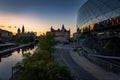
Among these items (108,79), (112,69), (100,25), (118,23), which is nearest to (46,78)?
(108,79)

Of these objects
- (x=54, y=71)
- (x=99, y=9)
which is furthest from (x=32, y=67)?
(x=99, y=9)

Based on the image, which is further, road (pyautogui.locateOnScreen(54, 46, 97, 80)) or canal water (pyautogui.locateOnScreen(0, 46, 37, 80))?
canal water (pyautogui.locateOnScreen(0, 46, 37, 80))

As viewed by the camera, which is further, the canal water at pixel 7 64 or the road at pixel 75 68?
the canal water at pixel 7 64

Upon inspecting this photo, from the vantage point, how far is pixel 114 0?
44.3 m

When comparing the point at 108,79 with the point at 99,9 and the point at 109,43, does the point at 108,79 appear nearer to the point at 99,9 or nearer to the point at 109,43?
the point at 109,43

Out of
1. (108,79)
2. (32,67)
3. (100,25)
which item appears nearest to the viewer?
(32,67)

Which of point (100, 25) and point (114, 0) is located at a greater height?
point (114, 0)

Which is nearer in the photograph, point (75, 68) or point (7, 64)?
point (75, 68)

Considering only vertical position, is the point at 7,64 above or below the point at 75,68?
below

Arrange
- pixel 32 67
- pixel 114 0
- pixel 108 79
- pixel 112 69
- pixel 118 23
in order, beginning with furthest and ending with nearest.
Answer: pixel 114 0 < pixel 118 23 < pixel 112 69 < pixel 108 79 < pixel 32 67

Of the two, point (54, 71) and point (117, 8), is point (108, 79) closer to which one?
point (54, 71)

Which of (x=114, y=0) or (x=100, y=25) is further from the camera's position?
(x=100, y=25)

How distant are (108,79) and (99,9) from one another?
29985mm

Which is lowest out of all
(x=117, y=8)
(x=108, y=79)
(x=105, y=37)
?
(x=108, y=79)
